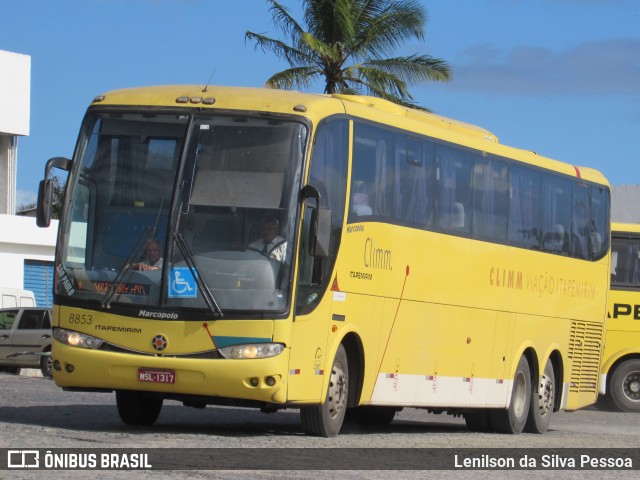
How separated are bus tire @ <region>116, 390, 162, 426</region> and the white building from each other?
2855 centimetres

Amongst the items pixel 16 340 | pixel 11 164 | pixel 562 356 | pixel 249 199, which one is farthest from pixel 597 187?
pixel 11 164

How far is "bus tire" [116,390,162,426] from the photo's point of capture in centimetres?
1561

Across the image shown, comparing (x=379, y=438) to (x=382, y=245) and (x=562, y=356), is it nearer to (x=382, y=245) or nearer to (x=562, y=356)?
(x=382, y=245)

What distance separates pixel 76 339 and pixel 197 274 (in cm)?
144

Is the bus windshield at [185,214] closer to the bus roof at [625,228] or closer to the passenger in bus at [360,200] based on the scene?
the passenger in bus at [360,200]

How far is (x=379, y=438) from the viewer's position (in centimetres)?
1638

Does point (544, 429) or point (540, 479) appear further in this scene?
point (544, 429)

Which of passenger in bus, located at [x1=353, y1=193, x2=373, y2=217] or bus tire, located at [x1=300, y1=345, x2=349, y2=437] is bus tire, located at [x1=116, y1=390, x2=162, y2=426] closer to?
bus tire, located at [x1=300, y1=345, x2=349, y2=437]

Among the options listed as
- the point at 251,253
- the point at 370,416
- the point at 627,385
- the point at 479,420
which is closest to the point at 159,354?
the point at 251,253

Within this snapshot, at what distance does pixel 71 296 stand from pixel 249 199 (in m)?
2.03

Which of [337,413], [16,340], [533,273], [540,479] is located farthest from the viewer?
[16,340]

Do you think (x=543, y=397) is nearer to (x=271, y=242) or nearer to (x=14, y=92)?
(x=271, y=242)

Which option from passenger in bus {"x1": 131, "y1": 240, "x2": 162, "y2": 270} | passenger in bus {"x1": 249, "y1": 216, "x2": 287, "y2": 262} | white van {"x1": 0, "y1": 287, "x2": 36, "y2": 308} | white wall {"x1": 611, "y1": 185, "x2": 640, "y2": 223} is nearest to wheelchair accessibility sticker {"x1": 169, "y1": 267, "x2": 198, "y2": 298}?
passenger in bus {"x1": 131, "y1": 240, "x2": 162, "y2": 270}

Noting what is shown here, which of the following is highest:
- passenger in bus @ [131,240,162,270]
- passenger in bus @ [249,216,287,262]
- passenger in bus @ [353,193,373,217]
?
passenger in bus @ [353,193,373,217]
